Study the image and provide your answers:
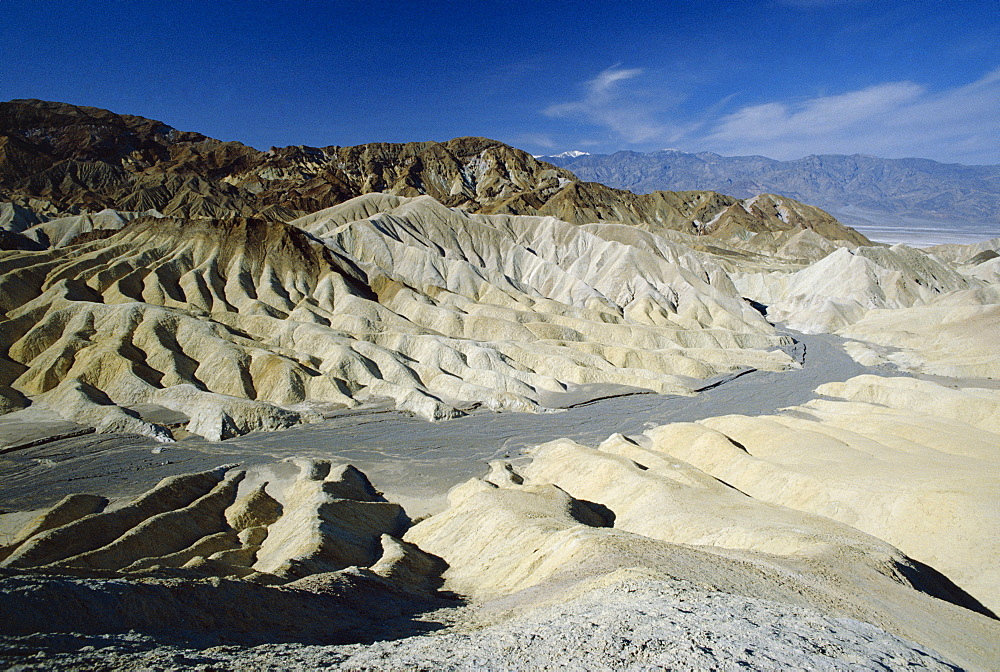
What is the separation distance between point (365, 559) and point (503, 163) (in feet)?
612

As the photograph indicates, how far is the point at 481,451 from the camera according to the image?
4056 cm

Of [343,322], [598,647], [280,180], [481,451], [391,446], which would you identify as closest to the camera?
[598,647]

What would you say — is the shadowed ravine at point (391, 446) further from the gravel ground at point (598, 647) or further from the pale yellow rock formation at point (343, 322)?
the gravel ground at point (598, 647)

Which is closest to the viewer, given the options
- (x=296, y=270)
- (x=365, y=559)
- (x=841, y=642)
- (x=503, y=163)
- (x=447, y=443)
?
(x=841, y=642)

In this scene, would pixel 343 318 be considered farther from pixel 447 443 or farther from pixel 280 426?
pixel 447 443

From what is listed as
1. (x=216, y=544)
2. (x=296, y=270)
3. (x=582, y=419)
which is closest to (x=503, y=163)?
(x=296, y=270)

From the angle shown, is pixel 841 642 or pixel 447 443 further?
pixel 447 443

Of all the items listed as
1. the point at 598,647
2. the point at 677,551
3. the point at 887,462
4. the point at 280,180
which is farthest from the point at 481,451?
the point at 280,180

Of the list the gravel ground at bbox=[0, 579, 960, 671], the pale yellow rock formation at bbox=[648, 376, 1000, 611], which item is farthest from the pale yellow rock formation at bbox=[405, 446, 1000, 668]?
the pale yellow rock formation at bbox=[648, 376, 1000, 611]

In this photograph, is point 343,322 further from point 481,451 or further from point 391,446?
point 481,451

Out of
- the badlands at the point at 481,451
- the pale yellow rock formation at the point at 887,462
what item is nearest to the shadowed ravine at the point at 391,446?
the badlands at the point at 481,451

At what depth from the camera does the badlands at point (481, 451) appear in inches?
460

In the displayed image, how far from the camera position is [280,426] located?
43500mm

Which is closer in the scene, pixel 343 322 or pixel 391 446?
pixel 391 446
